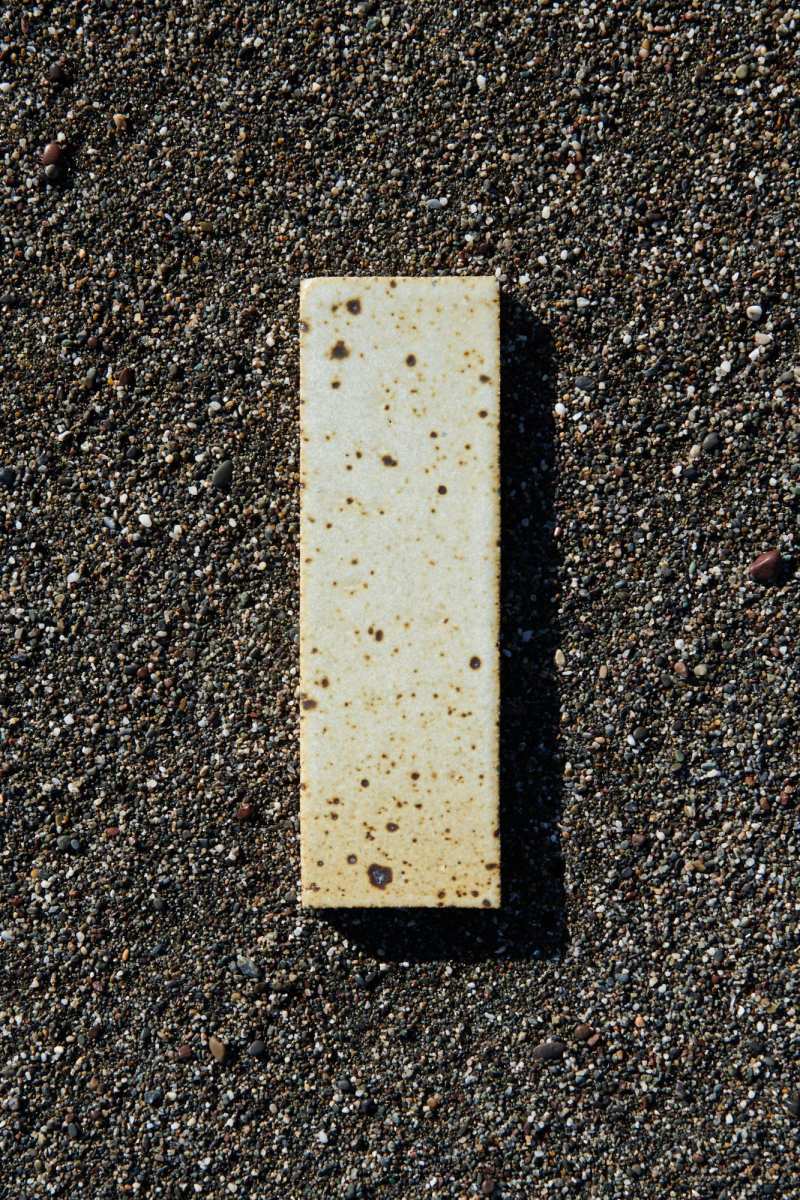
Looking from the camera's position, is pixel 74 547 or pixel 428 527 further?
pixel 74 547

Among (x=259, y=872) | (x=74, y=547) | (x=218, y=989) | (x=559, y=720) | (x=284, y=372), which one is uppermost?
(x=284, y=372)

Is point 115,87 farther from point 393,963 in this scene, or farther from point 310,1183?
point 310,1183

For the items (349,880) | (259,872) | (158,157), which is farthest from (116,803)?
(158,157)

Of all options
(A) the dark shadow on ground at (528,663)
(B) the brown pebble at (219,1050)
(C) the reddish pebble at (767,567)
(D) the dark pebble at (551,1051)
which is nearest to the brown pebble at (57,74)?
(A) the dark shadow on ground at (528,663)

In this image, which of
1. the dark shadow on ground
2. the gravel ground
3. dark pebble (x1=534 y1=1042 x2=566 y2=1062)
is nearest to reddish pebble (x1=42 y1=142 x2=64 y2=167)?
the gravel ground

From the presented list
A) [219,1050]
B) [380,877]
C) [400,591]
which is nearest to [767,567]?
[400,591]

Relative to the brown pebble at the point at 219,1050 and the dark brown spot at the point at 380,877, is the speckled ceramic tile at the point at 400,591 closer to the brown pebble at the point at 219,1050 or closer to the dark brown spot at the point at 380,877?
the dark brown spot at the point at 380,877

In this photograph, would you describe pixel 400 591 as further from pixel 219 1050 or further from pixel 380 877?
pixel 219 1050
